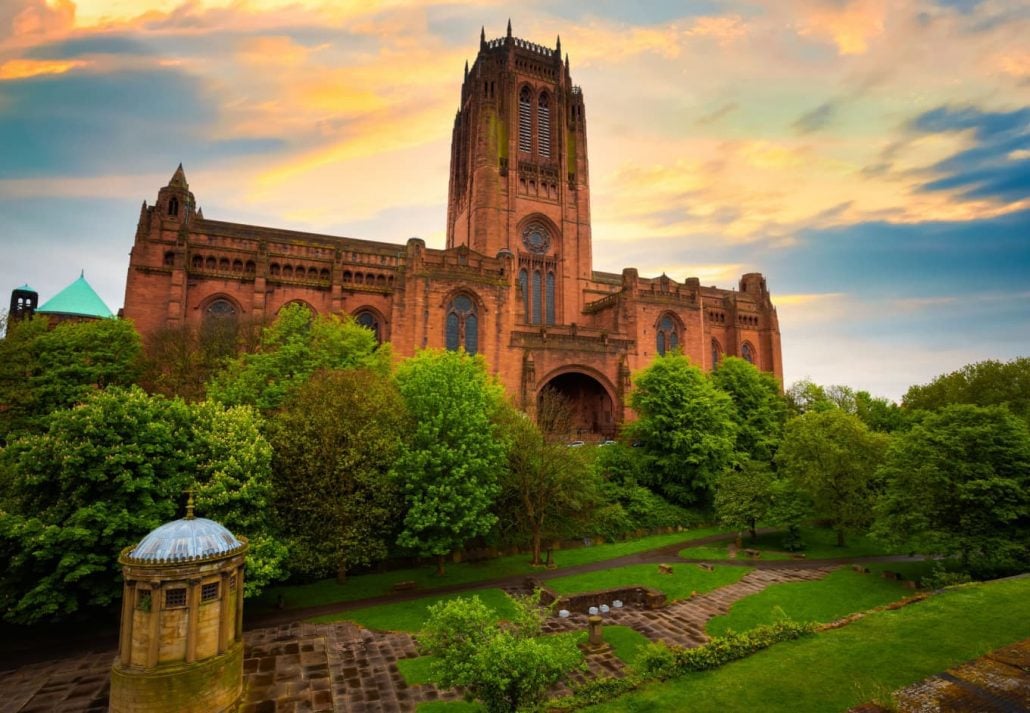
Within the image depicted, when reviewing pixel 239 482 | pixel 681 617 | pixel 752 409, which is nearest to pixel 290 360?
pixel 239 482

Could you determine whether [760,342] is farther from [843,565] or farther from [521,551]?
[521,551]

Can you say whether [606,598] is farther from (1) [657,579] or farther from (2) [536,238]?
(2) [536,238]

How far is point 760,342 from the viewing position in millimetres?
64062

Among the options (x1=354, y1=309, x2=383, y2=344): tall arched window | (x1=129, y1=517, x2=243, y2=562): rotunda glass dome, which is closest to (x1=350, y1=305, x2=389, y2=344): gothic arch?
(x1=354, y1=309, x2=383, y2=344): tall arched window

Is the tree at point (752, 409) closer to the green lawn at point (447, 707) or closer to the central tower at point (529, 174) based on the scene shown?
the central tower at point (529, 174)

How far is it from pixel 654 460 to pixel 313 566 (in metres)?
22.9

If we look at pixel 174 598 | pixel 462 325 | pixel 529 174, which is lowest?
pixel 174 598

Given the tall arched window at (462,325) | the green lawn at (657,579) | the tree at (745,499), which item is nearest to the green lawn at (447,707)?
the green lawn at (657,579)

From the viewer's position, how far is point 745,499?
29.3 metres

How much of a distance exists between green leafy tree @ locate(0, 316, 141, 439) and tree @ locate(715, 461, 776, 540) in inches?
1315

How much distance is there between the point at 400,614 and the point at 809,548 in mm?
22743

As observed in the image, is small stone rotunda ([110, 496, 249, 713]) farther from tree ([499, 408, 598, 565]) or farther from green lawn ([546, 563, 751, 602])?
tree ([499, 408, 598, 565])

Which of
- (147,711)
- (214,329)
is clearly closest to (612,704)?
(147,711)

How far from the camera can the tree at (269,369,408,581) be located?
65.6 feet
